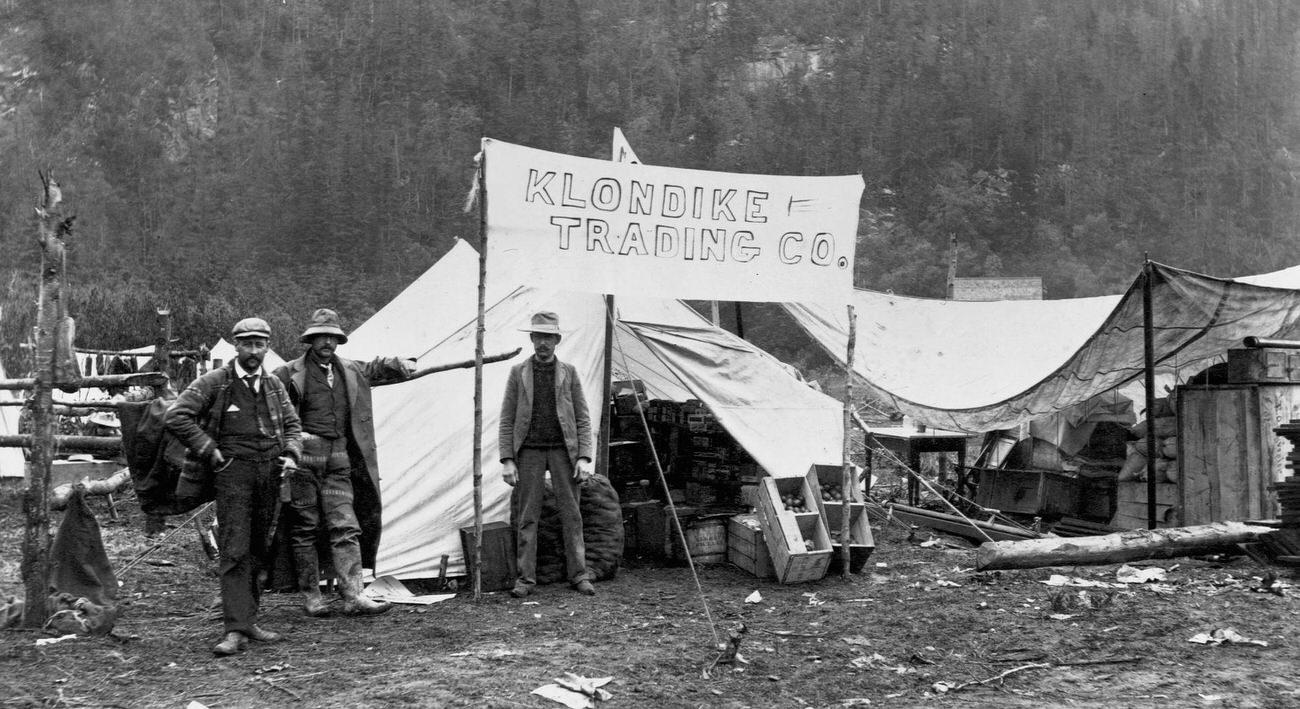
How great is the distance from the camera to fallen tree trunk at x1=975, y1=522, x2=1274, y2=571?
7.54m

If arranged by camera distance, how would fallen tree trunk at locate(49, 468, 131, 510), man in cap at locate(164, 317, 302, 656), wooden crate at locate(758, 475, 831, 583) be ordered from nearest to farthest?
man in cap at locate(164, 317, 302, 656) < fallen tree trunk at locate(49, 468, 131, 510) < wooden crate at locate(758, 475, 831, 583)

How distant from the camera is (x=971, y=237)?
51.2m

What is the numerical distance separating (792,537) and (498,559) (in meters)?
1.97

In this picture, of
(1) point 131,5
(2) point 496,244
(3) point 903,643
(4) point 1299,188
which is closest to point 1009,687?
(3) point 903,643

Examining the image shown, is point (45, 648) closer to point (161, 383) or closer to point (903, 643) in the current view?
point (161, 383)

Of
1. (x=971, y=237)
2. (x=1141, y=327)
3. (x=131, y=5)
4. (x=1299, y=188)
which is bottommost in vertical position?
(x=1141, y=327)

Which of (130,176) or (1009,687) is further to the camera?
(130,176)

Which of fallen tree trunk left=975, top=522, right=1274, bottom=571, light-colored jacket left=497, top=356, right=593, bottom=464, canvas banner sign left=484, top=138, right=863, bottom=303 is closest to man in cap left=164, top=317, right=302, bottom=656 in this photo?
light-colored jacket left=497, top=356, right=593, bottom=464

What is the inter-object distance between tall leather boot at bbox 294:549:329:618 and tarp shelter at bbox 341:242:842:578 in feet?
3.53

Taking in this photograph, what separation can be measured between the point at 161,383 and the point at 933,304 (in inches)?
341

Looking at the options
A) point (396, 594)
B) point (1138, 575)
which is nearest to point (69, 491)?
point (396, 594)

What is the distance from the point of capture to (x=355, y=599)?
6402 millimetres

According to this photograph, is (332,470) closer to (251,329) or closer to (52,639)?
(251,329)

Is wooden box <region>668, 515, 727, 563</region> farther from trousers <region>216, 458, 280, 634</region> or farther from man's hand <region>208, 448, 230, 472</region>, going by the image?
man's hand <region>208, 448, 230, 472</region>
